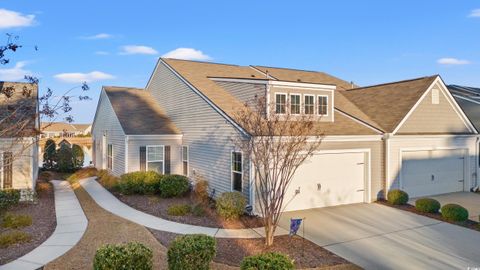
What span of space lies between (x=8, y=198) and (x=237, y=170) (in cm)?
923

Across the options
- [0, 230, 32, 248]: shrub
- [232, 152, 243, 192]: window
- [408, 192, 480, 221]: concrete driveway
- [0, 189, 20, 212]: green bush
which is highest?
[232, 152, 243, 192]: window

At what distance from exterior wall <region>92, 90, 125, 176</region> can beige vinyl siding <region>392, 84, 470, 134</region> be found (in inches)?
568

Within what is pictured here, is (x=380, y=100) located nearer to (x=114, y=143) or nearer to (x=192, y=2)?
(x=192, y=2)

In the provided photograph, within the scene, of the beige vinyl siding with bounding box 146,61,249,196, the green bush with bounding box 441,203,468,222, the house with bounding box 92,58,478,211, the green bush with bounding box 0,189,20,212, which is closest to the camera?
the green bush with bounding box 441,203,468,222

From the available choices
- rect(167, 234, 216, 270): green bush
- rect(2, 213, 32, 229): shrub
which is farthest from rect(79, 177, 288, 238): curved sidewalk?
rect(167, 234, 216, 270): green bush

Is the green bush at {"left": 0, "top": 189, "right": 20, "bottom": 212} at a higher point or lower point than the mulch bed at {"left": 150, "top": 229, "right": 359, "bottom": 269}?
higher

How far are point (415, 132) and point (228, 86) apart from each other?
913cm

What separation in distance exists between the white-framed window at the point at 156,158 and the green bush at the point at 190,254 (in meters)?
11.8

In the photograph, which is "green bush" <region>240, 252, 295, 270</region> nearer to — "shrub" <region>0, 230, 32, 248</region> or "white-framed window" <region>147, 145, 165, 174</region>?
"shrub" <region>0, 230, 32, 248</region>

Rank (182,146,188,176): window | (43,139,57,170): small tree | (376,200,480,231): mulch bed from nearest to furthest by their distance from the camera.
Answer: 1. (376,200,480,231): mulch bed
2. (182,146,188,176): window
3. (43,139,57,170): small tree

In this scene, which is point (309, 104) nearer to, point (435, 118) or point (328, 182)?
point (328, 182)

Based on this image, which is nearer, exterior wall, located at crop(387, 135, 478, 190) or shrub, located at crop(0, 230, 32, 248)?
shrub, located at crop(0, 230, 32, 248)

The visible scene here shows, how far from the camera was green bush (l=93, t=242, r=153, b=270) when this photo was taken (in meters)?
5.93

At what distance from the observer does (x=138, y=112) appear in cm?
2003
